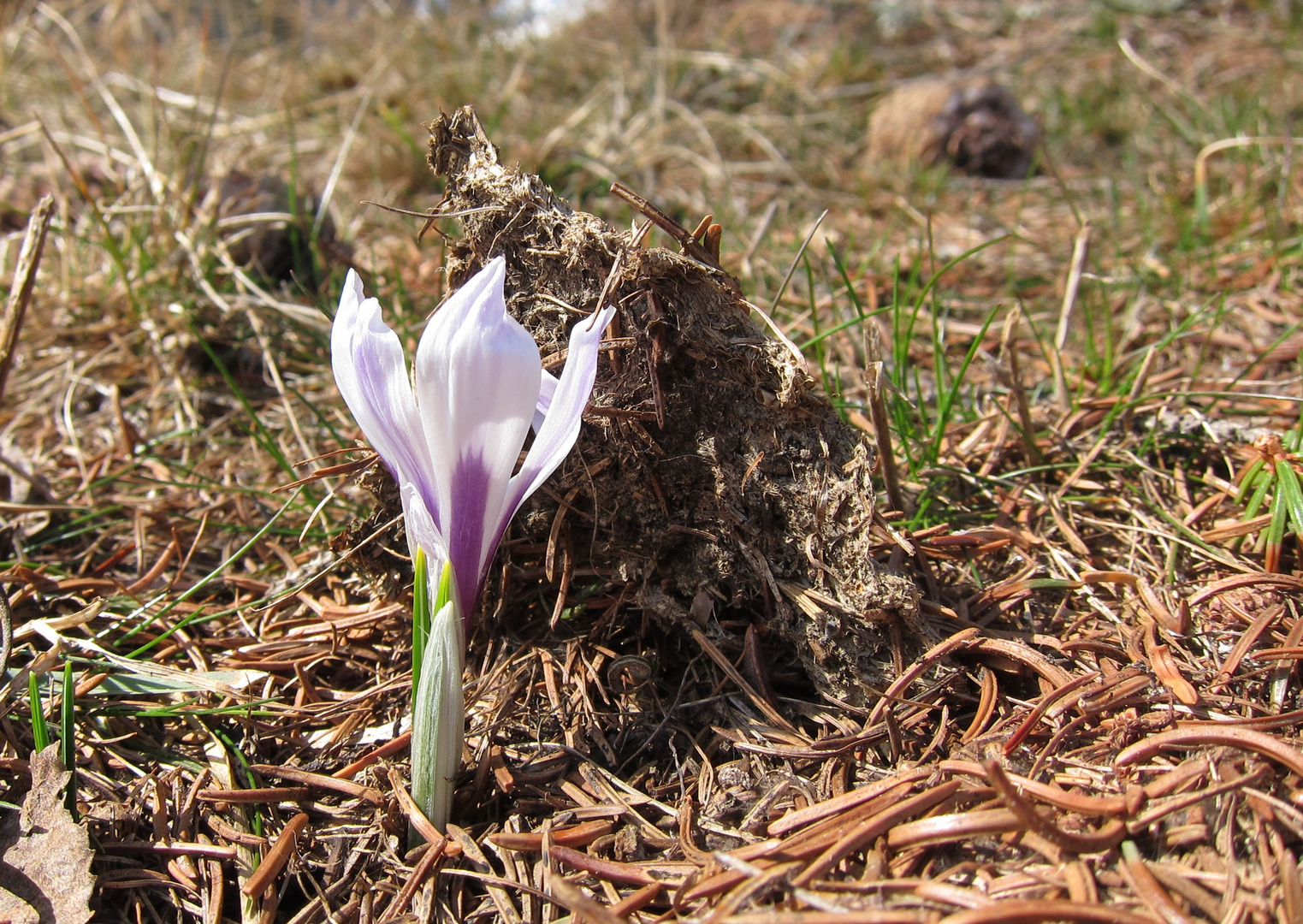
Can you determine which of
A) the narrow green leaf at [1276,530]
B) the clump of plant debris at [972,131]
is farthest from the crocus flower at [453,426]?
the clump of plant debris at [972,131]

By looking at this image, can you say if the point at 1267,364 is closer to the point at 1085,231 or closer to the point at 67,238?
the point at 1085,231

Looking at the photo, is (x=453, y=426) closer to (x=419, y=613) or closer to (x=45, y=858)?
(x=419, y=613)

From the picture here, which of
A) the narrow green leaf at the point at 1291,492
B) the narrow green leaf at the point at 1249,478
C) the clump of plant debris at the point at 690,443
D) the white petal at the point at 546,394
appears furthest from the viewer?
the narrow green leaf at the point at 1249,478

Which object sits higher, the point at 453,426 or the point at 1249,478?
the point at 453,426

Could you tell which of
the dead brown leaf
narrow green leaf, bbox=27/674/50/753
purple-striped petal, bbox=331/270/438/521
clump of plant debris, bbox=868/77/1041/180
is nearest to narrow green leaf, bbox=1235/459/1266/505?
purple-striped petal, bbox=331/270/438/521

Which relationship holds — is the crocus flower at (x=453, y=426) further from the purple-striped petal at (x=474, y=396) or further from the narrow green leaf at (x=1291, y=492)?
the narrow green leaf at (x=1291, y=492)

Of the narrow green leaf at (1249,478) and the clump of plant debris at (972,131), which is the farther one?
the clump of plant debris at (972,131)

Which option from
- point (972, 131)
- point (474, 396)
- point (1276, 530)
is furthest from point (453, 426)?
point (972, 131)

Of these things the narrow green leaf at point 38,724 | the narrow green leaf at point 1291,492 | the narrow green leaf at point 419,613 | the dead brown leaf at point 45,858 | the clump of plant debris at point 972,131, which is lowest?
the dead brown leaf at point 45,858
